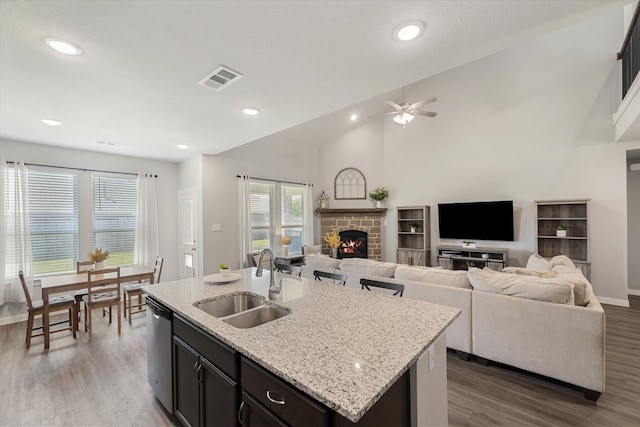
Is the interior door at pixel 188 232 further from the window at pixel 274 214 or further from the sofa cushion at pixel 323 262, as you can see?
the sofa cushion at pixel 323 262

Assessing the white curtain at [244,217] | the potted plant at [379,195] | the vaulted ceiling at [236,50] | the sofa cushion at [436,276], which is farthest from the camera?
the potted plant at [379,195]

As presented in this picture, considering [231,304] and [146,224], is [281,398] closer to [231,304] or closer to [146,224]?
[231,304]

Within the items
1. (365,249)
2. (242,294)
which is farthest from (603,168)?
(242,294)

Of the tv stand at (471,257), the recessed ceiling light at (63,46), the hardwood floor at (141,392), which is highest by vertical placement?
the recessed ceiling light at (63,46)

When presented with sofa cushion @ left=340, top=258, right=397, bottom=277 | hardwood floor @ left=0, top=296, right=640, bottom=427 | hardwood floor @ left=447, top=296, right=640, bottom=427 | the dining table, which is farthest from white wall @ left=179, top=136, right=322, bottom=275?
hardwood floor @ left=447, top=296, right=640, bottom=427

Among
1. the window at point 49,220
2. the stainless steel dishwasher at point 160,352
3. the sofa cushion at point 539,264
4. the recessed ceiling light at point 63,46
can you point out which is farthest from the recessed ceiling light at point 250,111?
the sofa cushion at point 539,264

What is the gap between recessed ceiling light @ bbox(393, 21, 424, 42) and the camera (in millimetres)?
1622

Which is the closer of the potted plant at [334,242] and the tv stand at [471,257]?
the tv stand at [471,257]

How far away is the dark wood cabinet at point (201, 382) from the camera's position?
1381 millimetres

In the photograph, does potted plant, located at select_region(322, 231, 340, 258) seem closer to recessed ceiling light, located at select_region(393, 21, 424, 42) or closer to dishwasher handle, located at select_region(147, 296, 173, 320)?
dishwasher handle, located at select_region(147, 296, 173, 320)

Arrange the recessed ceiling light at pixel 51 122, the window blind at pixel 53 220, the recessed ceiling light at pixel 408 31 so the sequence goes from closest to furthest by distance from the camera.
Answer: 1. the recessed ceiling light at pixel 408 31
2. the recessed ceiling light at pixel 51 122
3. the window blind at pixel 53 220

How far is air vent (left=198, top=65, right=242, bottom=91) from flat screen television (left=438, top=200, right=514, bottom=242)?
5068mm

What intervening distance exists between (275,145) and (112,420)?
5.28m

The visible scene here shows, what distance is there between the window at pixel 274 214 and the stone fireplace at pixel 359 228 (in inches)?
32.3
